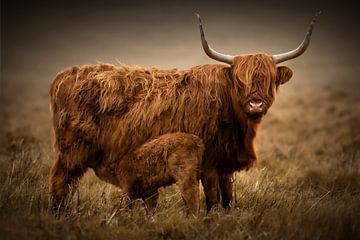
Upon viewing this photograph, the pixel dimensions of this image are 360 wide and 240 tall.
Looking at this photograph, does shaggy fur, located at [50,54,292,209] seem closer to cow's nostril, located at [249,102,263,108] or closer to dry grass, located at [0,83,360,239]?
cow's nostril, located at [249,102,263,108]

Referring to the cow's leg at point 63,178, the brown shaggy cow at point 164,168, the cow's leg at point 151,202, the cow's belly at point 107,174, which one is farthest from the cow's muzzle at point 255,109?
the cow's leg at point 63,178

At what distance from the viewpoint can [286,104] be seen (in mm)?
19578

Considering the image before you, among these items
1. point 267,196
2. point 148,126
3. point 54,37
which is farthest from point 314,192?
point 54,37

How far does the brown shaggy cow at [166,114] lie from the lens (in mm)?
5773

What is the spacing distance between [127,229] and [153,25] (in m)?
51.2

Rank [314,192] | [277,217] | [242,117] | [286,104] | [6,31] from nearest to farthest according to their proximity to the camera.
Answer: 1. [277,217]
2. [242,117]
3. [314,192]
4. [286,104]
5. [6,31]

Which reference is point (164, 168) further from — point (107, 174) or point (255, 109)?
point (255, 109)

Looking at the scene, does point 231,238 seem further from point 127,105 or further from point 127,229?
point 127,105

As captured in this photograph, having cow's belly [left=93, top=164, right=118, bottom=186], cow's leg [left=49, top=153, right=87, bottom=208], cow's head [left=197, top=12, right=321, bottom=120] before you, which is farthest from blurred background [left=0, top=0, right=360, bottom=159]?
cow's head [left=197, top=12, right=321, bottom=120]

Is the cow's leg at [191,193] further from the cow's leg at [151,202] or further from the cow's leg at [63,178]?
the cow's leg at [63,178]

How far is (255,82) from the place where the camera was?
5.68 m

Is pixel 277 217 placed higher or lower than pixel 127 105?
lower

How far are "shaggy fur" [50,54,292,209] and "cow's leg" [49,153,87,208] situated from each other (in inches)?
0.4

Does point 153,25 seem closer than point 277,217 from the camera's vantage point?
No
